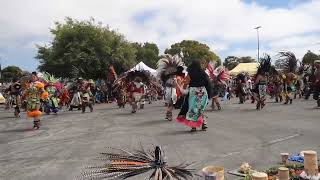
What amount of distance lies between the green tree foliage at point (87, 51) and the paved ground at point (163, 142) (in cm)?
2351

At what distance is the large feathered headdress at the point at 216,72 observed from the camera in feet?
65.7

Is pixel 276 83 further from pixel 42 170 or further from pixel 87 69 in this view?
pixel 87 69

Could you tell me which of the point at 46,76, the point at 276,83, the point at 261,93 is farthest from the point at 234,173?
the point at 46,76

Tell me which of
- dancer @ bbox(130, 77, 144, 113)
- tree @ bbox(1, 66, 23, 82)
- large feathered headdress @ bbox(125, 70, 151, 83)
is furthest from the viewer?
tree @ bbox(1, 66, 23, 82)

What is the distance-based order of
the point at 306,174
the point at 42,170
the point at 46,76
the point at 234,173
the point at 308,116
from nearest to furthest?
the point at 306,174 < the point at 234,173 < the point at 42,170 < the point at 308,116 < the point at 46,76

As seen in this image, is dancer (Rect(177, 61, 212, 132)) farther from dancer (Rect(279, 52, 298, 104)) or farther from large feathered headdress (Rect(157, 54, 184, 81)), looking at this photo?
dancer (Rect(279, 52, 298, 104))

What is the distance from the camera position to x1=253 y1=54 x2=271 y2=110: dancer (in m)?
18.5

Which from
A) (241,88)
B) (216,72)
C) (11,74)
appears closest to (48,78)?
(216,72)

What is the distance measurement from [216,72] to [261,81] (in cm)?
229

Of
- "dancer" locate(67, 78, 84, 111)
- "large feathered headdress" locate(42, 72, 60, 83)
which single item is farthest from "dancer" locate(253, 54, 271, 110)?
"large feathered headdress" locate(42, 72, 60, 83)

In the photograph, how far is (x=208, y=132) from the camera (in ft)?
39.0

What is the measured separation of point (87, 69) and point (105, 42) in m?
2.88

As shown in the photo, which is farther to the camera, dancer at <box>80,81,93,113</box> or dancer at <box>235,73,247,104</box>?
dancer at <box>235,73,247,104</box>

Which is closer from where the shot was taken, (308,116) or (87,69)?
(308,116)
